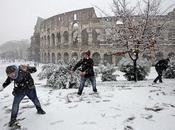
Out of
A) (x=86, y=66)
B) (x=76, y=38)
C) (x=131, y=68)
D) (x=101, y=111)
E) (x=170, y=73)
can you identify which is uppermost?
(x=76, y=38)

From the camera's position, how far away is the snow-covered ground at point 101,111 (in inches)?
239

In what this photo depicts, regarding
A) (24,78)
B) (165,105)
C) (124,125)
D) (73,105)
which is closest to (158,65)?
(165,105)

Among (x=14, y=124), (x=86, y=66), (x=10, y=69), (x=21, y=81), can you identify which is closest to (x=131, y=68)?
(x=86, y=66)

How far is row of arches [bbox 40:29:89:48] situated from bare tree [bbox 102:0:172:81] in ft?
85.8

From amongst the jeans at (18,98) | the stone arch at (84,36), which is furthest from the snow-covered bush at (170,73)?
the stone arch at (84,36)

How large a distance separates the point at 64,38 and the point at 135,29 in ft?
102

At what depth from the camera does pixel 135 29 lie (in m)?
12.8

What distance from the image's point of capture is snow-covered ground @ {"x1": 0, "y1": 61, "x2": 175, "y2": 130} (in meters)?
6.07

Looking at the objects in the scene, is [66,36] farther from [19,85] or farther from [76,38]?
[19,85]

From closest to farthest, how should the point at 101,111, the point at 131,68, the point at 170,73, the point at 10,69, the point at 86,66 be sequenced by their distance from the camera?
1. the point at 10,69
2. the point at 101,111
3. the point at 86,66
4. the point at 131,68
5. the point at 170,73

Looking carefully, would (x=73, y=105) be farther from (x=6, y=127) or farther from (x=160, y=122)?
(x=160, y=122)

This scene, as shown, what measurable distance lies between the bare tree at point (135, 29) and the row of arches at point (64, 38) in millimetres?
26166

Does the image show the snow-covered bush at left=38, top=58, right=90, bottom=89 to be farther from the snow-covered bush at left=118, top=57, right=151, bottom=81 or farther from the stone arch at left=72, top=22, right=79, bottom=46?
the stone arch at left=72, top=22, right=79, bottom=46

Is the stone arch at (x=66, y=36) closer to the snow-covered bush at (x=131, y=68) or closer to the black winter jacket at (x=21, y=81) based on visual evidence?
the snow-covered bush at (x=131, y=68)
